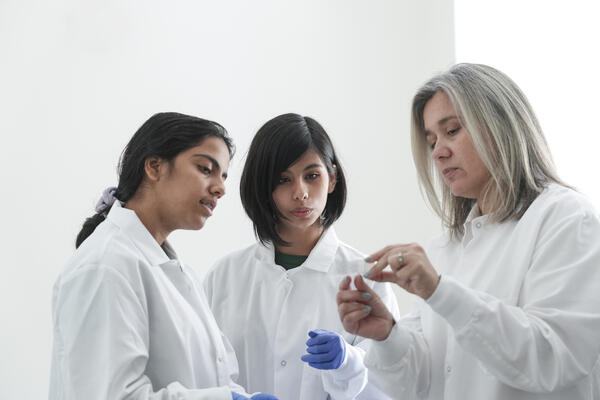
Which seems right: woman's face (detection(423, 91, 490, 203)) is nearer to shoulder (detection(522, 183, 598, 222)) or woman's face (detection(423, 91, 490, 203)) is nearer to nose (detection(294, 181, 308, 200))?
shoulder (detection(522, 183, 598, 222))

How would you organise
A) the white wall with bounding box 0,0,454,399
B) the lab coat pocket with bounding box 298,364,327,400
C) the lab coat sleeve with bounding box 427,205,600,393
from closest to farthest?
the lab coat sleeve with bounding box 427,205,600,393, the lab coat pocket with bounding box 298,364,327,400, the white wall with bounding box 0,0,454,399

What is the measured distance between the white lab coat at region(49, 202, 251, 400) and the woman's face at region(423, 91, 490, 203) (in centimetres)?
65

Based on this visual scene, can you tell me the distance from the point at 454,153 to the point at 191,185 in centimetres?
60

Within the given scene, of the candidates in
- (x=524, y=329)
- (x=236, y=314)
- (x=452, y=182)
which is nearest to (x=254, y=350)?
(x=236, y=314)

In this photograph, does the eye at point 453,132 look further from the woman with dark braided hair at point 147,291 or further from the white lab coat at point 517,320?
the woman with dark braided hair at point 147,291

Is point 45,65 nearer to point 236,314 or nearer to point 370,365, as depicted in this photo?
point 236,314

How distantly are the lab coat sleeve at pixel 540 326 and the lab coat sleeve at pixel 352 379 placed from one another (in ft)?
1.71

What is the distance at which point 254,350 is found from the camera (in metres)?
1.67

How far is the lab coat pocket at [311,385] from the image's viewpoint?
163 cm

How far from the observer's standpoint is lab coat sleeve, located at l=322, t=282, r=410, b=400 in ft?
Answer: 5.00

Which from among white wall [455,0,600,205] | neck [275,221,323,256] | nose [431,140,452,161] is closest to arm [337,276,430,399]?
nose [431,140,452,161]

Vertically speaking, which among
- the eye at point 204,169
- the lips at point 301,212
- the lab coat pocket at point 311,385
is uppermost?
the eye at point 204,169

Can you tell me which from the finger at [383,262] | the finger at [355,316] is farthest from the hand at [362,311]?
the finger at [383,262]

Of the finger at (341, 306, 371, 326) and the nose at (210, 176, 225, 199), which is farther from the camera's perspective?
the nose at (210, 176, 225, 199)
